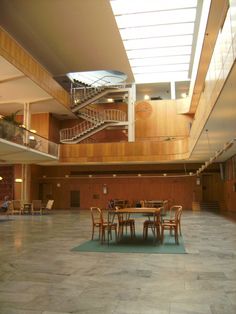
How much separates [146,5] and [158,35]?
313 centimetres

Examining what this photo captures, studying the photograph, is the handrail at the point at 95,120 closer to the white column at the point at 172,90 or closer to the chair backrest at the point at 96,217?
the white column at the point at 172,90

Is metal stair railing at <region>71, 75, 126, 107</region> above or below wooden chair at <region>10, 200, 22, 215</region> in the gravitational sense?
above

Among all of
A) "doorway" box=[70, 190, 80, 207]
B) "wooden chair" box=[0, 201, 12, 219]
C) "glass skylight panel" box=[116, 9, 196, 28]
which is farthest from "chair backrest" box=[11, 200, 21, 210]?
"glass skylight panel" box=[116, 9, 196, 28]

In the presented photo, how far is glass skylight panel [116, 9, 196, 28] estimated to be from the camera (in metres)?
16.5

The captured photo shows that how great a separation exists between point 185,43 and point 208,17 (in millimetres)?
9330

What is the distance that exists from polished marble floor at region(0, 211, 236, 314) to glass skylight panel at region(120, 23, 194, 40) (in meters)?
14.1

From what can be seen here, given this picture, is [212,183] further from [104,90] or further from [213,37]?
[213,37]

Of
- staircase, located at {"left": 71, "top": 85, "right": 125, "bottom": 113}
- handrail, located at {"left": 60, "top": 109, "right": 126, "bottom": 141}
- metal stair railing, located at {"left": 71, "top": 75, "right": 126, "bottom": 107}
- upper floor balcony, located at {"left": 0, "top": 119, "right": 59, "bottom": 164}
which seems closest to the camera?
upper floor balcony, located at {"left": 0, "top": 119, "right": 59, "bottom": 164}

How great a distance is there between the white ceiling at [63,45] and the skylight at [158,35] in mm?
713

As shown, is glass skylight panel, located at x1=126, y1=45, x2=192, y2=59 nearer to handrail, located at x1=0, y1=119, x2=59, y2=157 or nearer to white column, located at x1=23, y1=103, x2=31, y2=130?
white column, located at x1=23, y1=103, x2=31, y2=130

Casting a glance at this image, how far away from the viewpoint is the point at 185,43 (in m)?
19.7

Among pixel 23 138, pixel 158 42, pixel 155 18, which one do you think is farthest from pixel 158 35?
pixel 23 138

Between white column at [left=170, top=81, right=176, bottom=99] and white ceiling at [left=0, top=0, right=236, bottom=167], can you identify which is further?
white column at [left=170, top=81, right=176, bottom=99]

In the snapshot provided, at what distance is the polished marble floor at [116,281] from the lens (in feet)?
11.8
